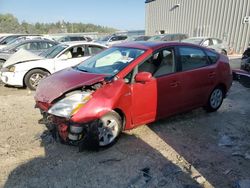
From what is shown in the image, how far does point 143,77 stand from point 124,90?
1.19 ft

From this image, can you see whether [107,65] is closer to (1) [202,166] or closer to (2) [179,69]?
(2) [179,69]

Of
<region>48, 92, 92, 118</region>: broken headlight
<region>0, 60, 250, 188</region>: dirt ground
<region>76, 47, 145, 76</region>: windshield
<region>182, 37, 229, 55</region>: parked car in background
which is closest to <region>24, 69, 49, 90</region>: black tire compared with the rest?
<region>0, 60, 250, 188</region>: dirt ground

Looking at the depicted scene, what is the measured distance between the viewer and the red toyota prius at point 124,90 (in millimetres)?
4062

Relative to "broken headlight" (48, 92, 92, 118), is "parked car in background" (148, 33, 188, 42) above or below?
below

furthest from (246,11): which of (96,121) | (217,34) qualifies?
(96,121)

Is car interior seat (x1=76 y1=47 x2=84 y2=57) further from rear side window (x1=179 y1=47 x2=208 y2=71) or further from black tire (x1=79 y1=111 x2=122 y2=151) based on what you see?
black tire (x1=79 y1=111 x2=122 y2=151)

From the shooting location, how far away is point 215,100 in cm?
619

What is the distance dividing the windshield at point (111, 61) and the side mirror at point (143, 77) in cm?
30

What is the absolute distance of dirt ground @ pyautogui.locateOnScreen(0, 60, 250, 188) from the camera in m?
3.53

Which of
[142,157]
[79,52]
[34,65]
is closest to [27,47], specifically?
[79,52]

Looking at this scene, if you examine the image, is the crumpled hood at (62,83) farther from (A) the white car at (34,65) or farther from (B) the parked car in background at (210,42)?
(B) the parked car in background at (210,42)

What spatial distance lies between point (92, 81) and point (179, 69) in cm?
168

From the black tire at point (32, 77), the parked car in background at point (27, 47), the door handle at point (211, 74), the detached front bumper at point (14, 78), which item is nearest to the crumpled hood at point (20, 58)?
the detached front bumper at point (14, 78)

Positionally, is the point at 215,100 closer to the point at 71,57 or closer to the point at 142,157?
the point at 142,157
